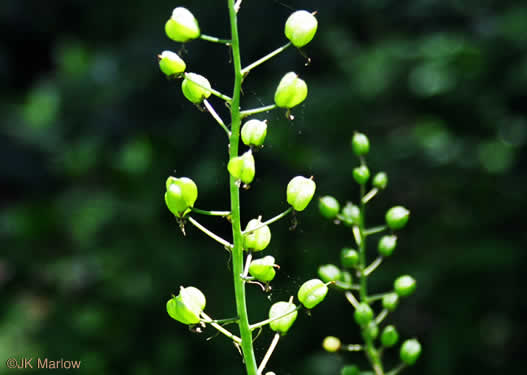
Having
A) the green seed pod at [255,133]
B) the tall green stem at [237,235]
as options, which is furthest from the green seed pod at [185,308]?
the green seed pod at [255,133]

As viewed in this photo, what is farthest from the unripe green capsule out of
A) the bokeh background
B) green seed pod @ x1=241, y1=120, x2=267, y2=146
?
the bokeh background

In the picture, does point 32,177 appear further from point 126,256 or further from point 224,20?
point 224,20

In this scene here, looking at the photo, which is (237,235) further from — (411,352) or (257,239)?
(411,352)

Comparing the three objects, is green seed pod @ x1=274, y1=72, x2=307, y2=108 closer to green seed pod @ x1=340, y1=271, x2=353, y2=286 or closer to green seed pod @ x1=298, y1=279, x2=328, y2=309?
green seed pod @ x1=298, y1=279, x2=328, y2=309

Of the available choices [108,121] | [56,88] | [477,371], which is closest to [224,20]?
[108,121]

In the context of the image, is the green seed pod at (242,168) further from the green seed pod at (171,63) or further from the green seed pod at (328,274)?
the green seed pod at (328,274)

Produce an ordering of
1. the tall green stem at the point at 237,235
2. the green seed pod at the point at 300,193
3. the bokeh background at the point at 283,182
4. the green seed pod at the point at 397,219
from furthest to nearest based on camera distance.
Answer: the bokeh background at the point at 283,182
the green seed pod at the point at 397,219
the green seed pod at the point at 300,193
the tall green stem at the point at 237,235

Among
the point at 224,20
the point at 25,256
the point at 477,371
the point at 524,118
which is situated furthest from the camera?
the point at 25,256
